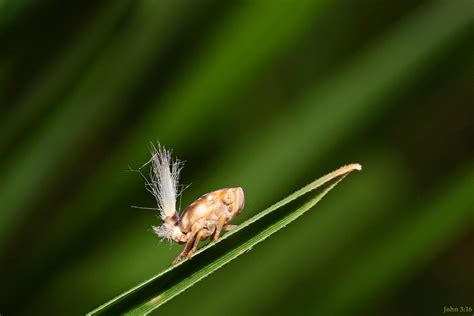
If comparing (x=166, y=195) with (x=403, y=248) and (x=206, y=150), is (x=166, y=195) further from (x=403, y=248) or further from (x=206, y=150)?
(x=403, y=248)

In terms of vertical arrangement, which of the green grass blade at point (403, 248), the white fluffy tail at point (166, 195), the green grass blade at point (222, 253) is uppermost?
the white fluffy tail at point (166, 195)

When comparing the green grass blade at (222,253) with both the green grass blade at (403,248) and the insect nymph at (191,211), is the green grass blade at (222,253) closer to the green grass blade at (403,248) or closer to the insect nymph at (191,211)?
the insect nymph at (191,211)

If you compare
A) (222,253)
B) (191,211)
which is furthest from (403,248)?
(222,253)

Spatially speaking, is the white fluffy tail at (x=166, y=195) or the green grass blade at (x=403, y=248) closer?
the white fluffy tail at (x=166, y=195)

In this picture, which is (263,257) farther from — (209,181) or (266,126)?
(266,126)

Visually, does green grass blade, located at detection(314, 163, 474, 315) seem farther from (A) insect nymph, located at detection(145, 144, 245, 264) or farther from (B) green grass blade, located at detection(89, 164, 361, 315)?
(B) green grass blade, located at detection(89, 164, 361, 315)

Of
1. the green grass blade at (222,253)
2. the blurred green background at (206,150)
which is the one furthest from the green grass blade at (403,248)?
the green grass blade at (222,253)

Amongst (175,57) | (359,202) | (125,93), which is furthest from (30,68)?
(359,202)
